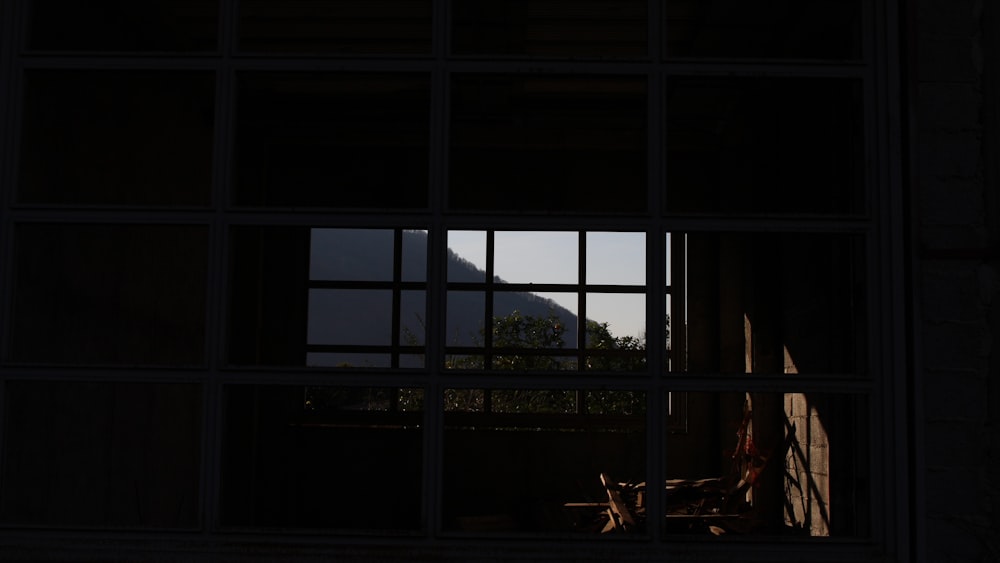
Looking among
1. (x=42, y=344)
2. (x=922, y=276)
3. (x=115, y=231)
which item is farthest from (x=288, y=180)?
(x=922, y=276)

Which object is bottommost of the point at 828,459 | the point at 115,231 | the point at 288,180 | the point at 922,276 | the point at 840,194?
the point at 828,459

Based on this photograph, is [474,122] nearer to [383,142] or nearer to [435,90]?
[383,142]

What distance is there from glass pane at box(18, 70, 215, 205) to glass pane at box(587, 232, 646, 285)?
339 centimetres

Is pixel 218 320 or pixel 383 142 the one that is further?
pixel 383 142

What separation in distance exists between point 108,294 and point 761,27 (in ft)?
12.1

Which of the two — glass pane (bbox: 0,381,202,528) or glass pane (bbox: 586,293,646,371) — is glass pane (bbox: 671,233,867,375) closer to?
glass pane (bbox: 586,293,646,371)

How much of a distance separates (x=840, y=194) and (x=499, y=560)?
3.20m

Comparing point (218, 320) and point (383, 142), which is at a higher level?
point (383, 142)

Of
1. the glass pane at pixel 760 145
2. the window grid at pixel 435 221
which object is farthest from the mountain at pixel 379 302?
the window grid at pixel 435 221

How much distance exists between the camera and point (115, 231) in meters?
4.38

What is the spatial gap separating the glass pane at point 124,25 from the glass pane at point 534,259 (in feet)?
10.7

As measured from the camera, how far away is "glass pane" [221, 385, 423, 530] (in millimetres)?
7230

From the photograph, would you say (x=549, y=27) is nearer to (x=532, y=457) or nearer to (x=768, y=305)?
(x=768, y=305)

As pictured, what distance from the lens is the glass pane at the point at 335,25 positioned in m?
4.61
